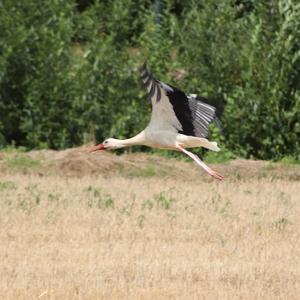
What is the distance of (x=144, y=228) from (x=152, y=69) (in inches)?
333

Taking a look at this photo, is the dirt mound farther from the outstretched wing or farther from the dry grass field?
the outstretched wing

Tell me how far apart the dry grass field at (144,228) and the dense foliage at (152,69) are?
258 cm

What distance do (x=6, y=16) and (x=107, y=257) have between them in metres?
10.4

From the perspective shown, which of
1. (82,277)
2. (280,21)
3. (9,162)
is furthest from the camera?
(280,21)

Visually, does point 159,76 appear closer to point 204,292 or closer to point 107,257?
point 107,257

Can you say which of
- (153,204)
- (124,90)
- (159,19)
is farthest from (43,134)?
(153,204)

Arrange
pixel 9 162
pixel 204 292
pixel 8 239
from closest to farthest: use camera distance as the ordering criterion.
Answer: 1. pixel 204 292
2. pixel 8 239
3. pixel 9 162

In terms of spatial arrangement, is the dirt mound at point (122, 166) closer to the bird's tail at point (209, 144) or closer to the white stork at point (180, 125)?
the white stork at point (180, 125)

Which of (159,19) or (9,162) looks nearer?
(9,162)

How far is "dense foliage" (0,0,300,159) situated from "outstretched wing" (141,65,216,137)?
6.56 metres

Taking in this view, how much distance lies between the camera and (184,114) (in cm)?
1165

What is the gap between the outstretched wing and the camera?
37.4 ft

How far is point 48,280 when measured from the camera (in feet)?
28.2

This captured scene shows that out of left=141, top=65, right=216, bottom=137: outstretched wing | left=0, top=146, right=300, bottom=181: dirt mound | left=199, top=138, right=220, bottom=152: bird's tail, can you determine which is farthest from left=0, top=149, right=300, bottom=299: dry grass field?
left=141, top=65, right=216, bottom=137: outstretched wing
